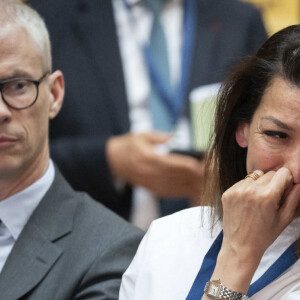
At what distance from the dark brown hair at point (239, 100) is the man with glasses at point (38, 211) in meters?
0.33

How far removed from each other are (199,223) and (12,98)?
2.41ft

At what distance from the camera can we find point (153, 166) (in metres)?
3.59

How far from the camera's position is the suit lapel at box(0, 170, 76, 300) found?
2.61 meters

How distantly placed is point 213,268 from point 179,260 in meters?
0.13

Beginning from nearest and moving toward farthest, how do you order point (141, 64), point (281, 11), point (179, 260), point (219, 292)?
point (219, 292)
point (179, 260)
point (141, 64)
point (281, 11)

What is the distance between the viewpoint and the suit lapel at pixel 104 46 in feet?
12.0

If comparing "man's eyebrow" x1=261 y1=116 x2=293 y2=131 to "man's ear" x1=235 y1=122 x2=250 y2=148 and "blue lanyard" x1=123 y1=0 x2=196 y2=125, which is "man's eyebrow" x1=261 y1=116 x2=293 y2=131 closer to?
"man's ear" x1=235 y1=122 x2=250 y2=148

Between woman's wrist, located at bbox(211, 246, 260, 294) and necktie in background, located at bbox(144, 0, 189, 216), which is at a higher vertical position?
necktie in background, located at bbox(144, 0, 189, 216)

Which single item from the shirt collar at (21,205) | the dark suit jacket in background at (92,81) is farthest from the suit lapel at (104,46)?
the shirt collar at (21,205)

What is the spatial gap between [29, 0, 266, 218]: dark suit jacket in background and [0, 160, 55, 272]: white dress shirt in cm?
76

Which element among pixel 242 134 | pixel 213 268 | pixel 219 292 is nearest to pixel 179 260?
pixel 213 268

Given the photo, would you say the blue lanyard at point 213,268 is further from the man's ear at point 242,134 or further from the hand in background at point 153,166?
the hand in background at point 153,166

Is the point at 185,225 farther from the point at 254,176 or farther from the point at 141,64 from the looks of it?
the point at 141,64

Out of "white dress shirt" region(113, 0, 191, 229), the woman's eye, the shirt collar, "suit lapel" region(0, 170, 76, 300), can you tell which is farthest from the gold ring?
"white dress shirt" region(113, 0, 191, 229)
